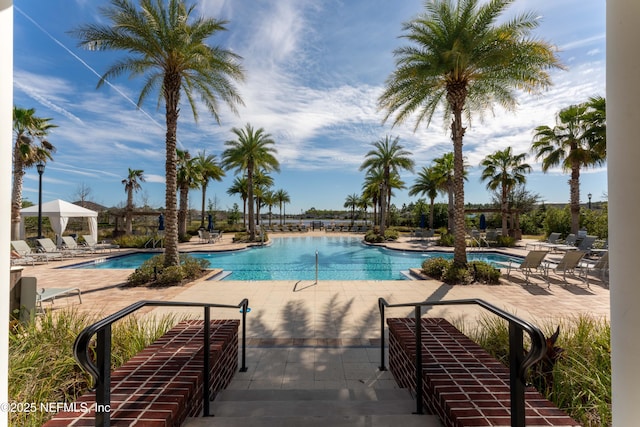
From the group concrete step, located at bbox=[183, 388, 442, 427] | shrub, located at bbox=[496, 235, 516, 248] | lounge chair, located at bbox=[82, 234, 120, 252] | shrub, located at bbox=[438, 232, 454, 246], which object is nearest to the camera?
concrete step, located at bbox=[183, 388, 442, 427]

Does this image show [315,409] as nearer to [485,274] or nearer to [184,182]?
[485,274]

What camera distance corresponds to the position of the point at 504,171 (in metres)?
22.0

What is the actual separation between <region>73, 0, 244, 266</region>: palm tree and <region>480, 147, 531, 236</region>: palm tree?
66.3 feet

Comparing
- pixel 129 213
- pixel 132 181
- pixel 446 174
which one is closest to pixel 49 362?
pixel 129 213

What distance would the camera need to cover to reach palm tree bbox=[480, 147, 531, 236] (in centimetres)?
2152

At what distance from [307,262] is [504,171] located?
17752 millimetres

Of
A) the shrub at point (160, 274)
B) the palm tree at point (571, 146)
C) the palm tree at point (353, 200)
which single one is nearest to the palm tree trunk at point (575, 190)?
the palm tree at point (571, 146)

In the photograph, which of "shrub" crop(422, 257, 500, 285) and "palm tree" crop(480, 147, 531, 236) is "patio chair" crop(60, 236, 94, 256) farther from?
"palm tree" crop(480, 147, 531, 236)

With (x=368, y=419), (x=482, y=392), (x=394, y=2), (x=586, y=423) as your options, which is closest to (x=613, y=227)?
(x=482, y=392)

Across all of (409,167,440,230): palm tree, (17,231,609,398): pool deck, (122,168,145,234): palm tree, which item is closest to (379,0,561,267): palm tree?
(17,231,609,398): pool deck

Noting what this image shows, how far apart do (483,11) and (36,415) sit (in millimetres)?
12482

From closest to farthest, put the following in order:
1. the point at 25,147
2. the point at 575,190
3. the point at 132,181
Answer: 1. the point at 25,147
2. the point at 575,190
3. the point at 132,181

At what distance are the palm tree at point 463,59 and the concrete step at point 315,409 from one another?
7.78m

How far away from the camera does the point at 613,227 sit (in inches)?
65.0
